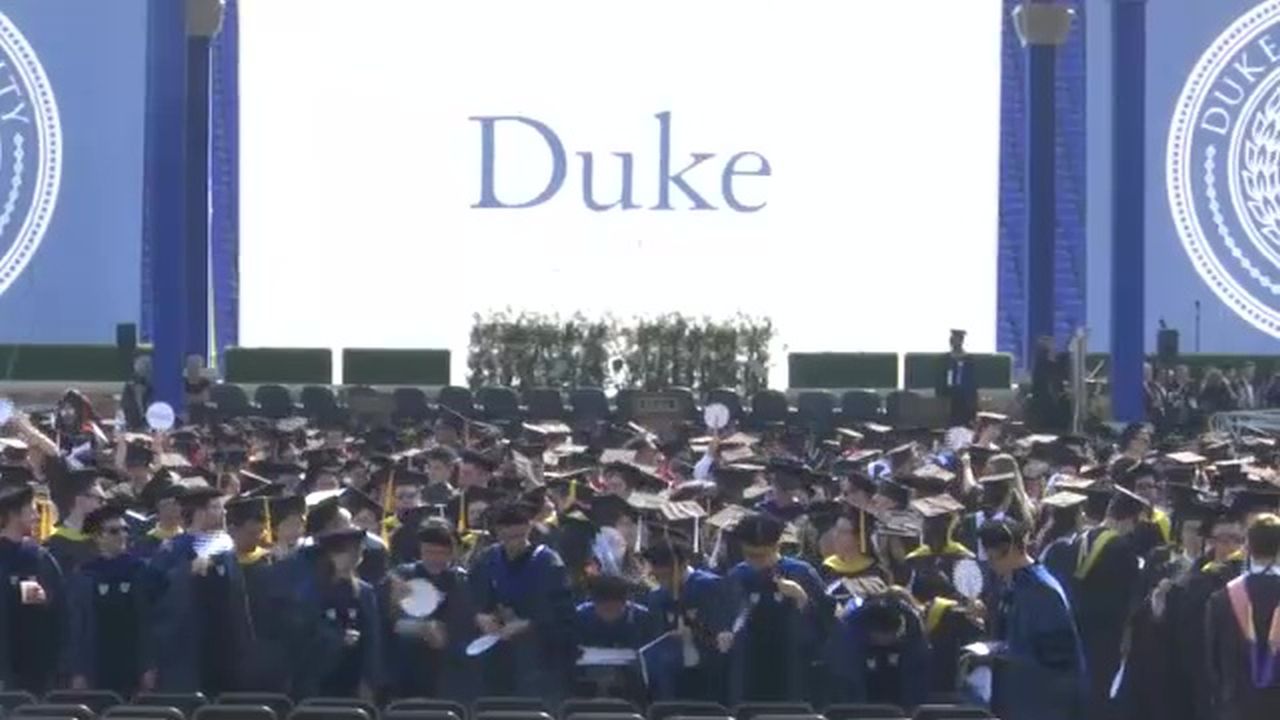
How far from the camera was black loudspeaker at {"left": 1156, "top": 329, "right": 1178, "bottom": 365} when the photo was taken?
3177cm

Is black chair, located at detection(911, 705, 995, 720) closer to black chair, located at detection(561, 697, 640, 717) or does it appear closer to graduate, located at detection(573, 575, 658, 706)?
black chair, located at detection(561, 697, 640, 717)

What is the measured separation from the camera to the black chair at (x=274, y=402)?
2942cm

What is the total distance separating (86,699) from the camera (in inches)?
424

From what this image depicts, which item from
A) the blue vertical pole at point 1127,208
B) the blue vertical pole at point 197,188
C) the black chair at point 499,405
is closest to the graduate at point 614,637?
the black chair at point 499,405

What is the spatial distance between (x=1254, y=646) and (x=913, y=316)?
24.4 m

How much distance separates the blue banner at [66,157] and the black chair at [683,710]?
78.4ft

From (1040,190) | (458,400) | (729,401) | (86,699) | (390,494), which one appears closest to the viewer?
(86,699)

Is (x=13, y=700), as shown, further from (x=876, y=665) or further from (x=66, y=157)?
(x=66, y=157)

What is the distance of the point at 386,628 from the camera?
39.7 feet

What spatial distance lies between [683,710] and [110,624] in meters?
3.01

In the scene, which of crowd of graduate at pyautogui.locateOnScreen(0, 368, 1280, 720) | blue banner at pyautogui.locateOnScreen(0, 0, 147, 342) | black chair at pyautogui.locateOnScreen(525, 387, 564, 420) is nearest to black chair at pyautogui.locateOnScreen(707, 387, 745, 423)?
black chair at pyautogui.locateOnScreen(525, 387, 564, 420)

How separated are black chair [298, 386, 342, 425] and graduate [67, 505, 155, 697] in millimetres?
16421

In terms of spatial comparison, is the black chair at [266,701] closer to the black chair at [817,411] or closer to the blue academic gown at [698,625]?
the blue academic gown at [698,625]

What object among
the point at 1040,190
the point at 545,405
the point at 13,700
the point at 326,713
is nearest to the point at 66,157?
the point at 545,405
